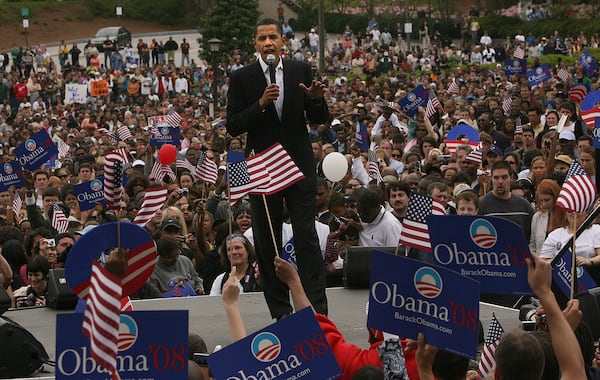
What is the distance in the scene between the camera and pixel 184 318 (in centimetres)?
682

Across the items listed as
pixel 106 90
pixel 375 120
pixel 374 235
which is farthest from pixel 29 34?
pixel 374 235

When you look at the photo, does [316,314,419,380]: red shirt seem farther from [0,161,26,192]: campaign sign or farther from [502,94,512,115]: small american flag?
[502,94,512,115]: small american flag

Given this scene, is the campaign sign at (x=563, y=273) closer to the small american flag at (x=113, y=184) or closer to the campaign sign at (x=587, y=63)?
the small american flag at (x=113, y=184)

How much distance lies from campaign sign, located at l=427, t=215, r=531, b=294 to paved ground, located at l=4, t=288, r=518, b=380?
127cm

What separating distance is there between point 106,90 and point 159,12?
41036mm

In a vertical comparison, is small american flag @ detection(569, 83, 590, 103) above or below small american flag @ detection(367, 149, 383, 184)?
above

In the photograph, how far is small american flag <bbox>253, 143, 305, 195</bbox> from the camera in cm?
888

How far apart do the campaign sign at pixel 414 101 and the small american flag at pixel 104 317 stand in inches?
688

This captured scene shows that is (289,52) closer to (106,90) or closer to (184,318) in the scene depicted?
(106,90)

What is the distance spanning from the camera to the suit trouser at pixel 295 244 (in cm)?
926

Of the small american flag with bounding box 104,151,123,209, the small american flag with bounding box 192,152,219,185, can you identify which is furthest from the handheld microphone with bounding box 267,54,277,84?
the small american flag with bounding box 192,152,219,185

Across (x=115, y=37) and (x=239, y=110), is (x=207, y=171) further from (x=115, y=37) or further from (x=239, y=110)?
(x=115, y=37)

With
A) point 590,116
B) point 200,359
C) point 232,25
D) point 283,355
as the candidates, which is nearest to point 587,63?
point 590,116

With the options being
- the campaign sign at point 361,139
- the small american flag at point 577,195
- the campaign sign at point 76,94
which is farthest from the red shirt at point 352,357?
the campaign sign at point 76,94
